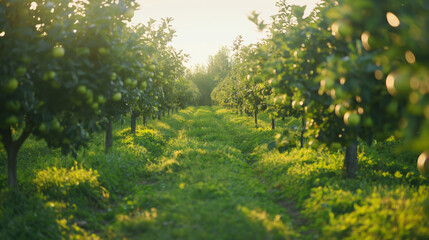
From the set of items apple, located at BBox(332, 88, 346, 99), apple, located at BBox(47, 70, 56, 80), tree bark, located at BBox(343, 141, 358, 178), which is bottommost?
tree bark, located at BBox(343, 141, 358, 178)

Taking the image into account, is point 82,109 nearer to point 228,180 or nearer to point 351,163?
point 228,180

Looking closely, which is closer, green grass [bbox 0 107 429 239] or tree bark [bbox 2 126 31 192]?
green grass [bbox 0 107 429 239]

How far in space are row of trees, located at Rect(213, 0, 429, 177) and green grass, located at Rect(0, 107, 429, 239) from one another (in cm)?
112

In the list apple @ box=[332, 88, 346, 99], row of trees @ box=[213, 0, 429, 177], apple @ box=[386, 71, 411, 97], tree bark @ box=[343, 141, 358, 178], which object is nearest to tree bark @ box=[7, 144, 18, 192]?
row of trees @ box=[213, 0, 429, 177]

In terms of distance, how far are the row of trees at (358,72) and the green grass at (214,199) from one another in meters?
1.12

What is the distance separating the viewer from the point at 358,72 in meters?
3.24

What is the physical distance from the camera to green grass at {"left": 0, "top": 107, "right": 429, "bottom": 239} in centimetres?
435

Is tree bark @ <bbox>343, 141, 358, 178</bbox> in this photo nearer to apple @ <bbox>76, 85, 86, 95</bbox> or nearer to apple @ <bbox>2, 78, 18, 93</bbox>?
apple @ <bbox>76, 85, 86, 95</bbox>

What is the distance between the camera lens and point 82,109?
4785mm

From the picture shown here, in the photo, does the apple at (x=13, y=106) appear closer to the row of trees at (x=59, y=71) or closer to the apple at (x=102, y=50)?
the row of trees at (x=59, y=71)

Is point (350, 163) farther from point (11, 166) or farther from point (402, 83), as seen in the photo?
point (11, 166)

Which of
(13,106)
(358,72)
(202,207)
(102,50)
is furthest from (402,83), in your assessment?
(13,106)

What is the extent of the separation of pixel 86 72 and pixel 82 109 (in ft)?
2.17

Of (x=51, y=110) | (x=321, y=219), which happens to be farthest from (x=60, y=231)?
(x=321, y=219)
